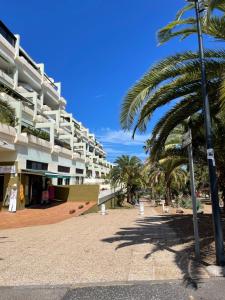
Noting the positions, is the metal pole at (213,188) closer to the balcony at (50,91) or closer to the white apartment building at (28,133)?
the white apartment building at (28,133)

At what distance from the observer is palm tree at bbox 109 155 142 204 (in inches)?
1885

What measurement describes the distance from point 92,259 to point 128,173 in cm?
3950

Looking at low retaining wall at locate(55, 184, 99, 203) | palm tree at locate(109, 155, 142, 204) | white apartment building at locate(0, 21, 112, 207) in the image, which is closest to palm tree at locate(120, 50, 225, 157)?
white apartment building at locate(0, 21, 112, 207)

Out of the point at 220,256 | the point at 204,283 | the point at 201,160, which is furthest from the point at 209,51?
the point at 201,160

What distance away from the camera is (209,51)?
8766 millimetres

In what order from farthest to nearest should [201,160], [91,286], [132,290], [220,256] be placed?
[201,160]
[220,256]
[91,286]
[132,290]

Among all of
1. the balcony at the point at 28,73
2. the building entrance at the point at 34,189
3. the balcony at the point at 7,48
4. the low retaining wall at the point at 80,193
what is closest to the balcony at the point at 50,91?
the balcony at the point at 28,73

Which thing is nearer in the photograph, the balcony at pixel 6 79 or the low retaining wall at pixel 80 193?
the balcony at pixel 6 79

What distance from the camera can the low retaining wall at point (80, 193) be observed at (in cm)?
3447

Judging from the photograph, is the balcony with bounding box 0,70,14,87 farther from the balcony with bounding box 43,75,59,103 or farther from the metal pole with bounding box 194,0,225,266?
the metal pole with bounding box 194,0,225,266

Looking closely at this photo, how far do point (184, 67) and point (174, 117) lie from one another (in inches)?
69.8

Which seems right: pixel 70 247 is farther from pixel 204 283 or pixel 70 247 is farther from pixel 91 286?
pixel 204 283

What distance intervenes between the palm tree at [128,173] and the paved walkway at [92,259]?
116 ft

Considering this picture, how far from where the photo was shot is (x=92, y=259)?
8469 millimetres
